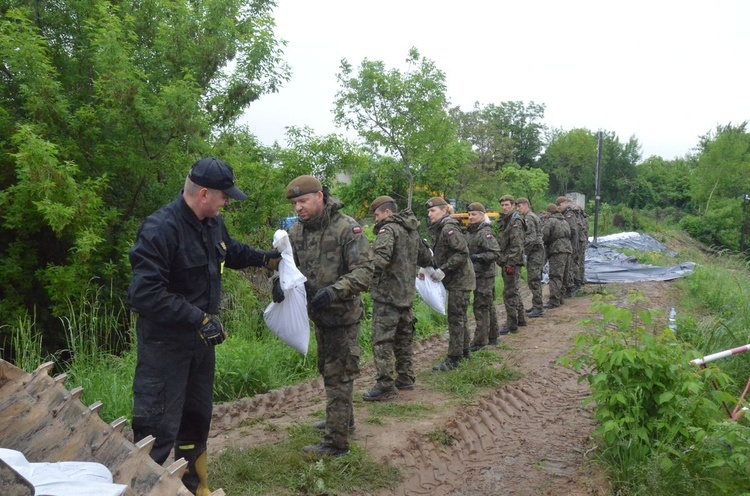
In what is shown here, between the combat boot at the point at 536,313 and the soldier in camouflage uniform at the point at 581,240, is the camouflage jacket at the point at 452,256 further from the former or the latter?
the soldier in camouflage uniform at the point at 581,240

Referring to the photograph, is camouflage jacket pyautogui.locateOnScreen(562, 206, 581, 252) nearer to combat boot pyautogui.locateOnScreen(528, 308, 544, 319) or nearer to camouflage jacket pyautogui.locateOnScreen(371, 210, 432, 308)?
combat boot pyautogui.locateOnScreen(528, 308, 544, 319)

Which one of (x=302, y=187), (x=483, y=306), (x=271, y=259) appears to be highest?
(x=302, y=187)

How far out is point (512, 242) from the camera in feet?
29.9

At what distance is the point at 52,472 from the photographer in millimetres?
2252

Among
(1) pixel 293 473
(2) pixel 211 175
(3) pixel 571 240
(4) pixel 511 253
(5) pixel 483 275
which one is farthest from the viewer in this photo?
(3) pixel 571 240

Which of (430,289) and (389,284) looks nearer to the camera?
(389,284)

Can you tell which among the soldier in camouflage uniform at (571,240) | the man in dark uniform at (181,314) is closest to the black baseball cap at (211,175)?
the man in dark uniform at (181,314)

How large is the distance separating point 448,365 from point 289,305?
3.32 metres

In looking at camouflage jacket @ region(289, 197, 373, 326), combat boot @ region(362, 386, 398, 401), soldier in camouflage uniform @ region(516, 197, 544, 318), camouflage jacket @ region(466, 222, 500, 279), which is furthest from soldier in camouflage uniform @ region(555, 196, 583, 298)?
camouflage jacket @ region(289, 197, 373, 326)

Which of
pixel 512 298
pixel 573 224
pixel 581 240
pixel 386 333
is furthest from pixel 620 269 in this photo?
pixel 386 333

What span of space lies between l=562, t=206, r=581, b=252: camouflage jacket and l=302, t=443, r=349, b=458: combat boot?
30.6 feet

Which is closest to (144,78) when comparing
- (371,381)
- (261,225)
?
(261,225)

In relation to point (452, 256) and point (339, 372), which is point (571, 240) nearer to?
point (452, 256)

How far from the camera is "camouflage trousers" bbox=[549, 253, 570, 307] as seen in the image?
1126 cm
